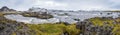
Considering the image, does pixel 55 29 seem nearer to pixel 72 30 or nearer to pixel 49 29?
pixel 49 29

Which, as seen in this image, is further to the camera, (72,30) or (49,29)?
(72,30)

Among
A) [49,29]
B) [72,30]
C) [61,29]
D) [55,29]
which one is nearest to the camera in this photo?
[55,29]

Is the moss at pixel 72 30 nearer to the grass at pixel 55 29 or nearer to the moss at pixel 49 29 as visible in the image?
the grass at pixel 55 29

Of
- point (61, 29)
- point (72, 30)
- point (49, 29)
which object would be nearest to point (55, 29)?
point (49, 29)

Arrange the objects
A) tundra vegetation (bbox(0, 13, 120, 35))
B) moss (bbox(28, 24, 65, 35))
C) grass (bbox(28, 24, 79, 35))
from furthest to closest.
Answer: grass (bbox(28, 24, 79, 35)) < moss (bbox(28, 24, 65, 35)) < tundra vegetation (bbox(0, 13, 120, 35))

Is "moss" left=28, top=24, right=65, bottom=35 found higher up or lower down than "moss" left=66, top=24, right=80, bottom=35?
higher up

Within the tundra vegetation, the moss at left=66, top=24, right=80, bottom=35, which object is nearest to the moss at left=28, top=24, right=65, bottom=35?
the tundra vegetation

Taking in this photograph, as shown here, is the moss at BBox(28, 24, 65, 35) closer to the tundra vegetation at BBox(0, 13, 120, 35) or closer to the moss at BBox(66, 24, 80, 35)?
the tundra vegetation at BBox(0, 13, 120, 35)

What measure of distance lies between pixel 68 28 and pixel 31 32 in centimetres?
1031

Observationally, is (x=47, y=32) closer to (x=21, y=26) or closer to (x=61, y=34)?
(x=61, y=34)

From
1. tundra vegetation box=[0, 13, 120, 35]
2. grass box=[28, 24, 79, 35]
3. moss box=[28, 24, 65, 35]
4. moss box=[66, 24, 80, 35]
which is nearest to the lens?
tundra vegetation box=[0, 13, 120, 35]

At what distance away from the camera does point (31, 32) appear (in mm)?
47312

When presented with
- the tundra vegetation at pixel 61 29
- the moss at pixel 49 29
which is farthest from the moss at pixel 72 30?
the moss at pixel 49 29

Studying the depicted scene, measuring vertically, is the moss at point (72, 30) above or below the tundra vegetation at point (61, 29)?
below
